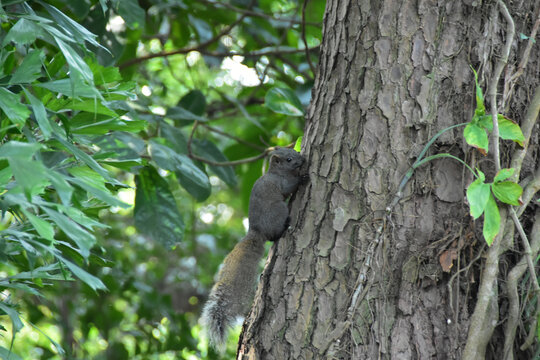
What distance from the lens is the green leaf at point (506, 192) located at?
1.32 meters

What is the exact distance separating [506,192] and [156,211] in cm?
170

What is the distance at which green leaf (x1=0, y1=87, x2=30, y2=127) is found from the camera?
1103mm

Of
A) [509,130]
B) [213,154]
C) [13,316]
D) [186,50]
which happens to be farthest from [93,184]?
[186,50]

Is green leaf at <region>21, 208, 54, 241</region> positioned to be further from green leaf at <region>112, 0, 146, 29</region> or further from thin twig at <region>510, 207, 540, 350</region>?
green leaf at <region>112, 0, 146, 29</region>

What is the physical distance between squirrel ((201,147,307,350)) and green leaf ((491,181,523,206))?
0.68 metres

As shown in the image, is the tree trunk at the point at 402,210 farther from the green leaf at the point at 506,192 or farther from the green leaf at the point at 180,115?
the green leaf at the point at 180,115

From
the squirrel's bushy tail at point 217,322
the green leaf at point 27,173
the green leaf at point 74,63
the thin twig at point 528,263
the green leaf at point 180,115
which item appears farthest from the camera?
the green leaf at point 180,115

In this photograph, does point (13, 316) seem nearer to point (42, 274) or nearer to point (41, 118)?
point (42, 274)

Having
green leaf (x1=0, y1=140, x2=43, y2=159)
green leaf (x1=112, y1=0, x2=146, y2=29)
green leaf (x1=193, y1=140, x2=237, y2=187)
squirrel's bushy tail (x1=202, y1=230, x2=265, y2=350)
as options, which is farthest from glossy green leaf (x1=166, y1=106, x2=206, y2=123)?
green leaf (x1=0, y1=140, x2=43, y2=159)

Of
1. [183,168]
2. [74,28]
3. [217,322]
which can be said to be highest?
[74,28]

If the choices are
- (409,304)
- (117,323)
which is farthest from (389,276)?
(117,323)

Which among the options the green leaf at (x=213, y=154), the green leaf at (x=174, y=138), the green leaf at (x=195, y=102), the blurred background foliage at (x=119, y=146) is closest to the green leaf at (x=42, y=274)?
the blurred background foliage at (x=119, y=146)

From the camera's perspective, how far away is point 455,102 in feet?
5.04

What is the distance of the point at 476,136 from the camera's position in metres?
1.37
